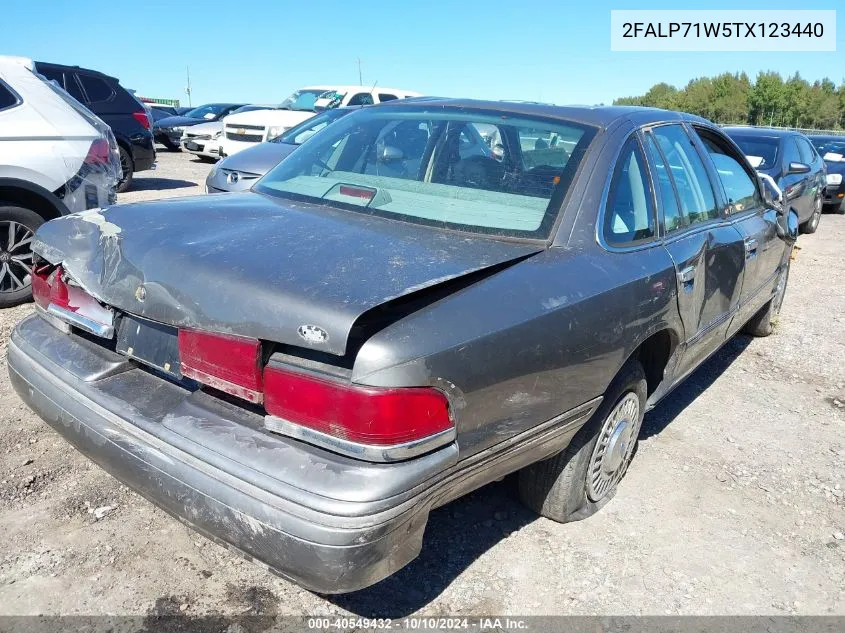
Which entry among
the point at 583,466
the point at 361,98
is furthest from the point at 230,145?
the point at 583,466

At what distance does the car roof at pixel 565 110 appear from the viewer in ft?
9.80

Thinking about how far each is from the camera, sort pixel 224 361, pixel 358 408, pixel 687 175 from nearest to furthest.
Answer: pixel 358 408, pixel 224 361, pixel 687 175

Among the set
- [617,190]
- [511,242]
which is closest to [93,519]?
[511,242]

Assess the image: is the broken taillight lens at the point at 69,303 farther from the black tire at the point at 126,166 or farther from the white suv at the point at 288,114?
the white suv at the point at 288,114

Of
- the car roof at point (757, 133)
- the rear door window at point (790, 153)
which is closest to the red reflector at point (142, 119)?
the car roof at point (757, 133)

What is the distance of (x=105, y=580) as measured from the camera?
246 cm

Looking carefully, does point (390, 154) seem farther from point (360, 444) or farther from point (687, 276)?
point (360, 444)

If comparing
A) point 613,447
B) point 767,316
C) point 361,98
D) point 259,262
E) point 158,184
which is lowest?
point 767,316

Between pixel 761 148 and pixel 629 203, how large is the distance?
7742mm

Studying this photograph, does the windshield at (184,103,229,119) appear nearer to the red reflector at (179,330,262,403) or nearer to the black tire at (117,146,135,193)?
the black tire at (117,146,135,193)

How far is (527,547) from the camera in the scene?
283 centimetres

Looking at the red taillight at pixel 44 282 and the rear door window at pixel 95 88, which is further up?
the rear door window at pixel 95 88

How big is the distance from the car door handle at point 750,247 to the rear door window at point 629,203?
1.22 meters

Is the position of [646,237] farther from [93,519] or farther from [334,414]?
[93,519]
